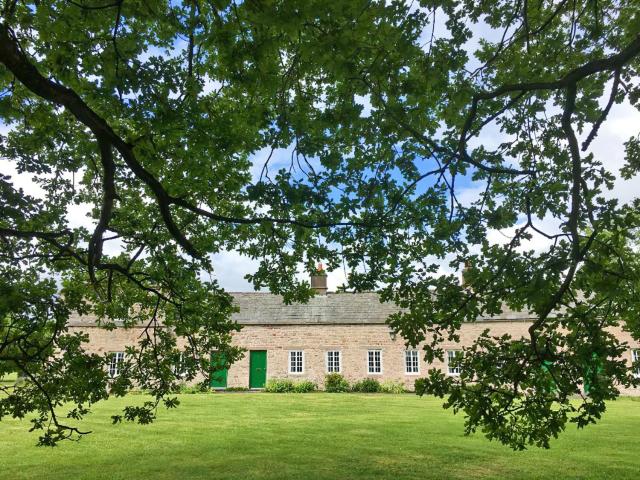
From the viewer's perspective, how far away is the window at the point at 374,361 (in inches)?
1213

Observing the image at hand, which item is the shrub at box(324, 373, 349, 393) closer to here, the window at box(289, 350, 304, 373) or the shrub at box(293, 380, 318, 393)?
the shrub at box(293, 380, 318, 393)

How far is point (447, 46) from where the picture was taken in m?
6.96

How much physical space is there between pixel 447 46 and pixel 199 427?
13.7m

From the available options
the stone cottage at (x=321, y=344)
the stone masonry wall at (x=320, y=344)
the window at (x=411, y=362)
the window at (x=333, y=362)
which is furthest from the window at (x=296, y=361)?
the window at (x=411, y=362)

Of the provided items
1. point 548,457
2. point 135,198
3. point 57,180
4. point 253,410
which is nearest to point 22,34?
point 57,180

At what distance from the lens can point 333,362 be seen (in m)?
31.1

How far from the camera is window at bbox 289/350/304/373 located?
31152 millimetres

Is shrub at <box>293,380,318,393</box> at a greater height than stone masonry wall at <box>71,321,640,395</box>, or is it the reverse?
stone masonry wall at <box>71,321,640,395</box>

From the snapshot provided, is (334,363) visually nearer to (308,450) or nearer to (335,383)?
(335,383)

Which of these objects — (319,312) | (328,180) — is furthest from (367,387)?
(328,180)

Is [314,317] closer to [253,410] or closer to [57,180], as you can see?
[253,410]

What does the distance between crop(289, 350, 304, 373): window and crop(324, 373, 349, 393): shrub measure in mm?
1807

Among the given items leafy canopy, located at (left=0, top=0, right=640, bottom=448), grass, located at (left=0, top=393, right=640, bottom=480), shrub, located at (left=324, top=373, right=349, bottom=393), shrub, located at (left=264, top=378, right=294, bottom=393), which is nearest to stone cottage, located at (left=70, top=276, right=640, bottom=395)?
shrub, located at (left=324, top=373, right=349, bottom=393)

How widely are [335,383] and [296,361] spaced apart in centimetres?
288
